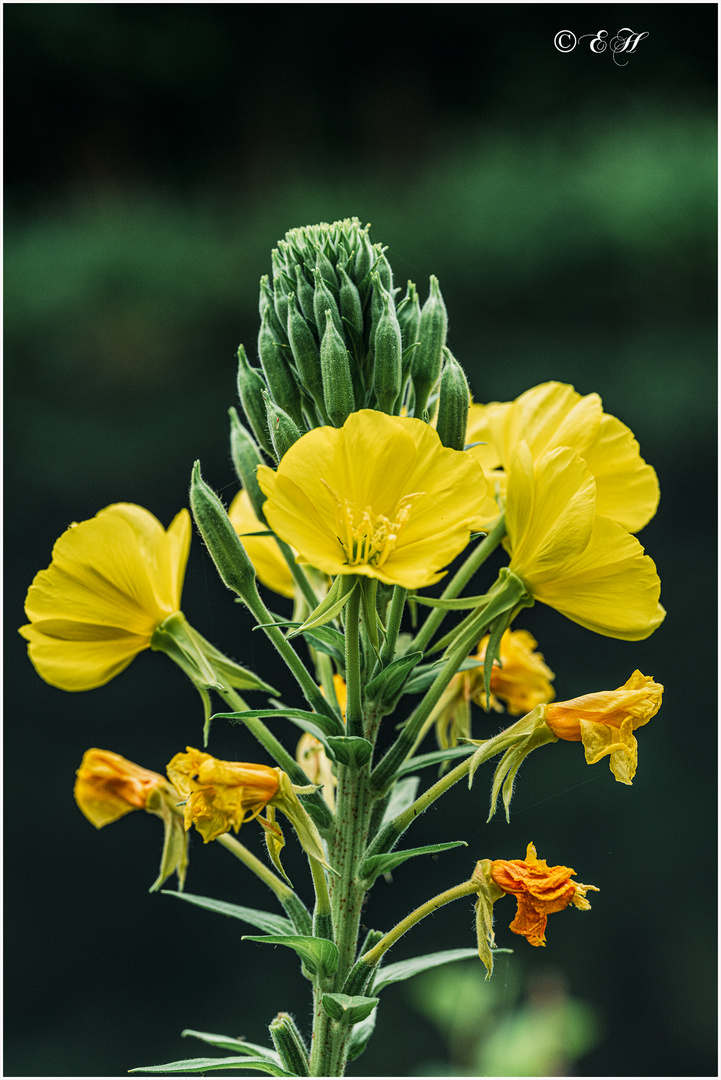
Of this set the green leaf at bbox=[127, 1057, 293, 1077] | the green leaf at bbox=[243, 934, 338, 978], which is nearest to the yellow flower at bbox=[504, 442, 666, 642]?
the green leaf at bbox=[243, 934, 338, 978]

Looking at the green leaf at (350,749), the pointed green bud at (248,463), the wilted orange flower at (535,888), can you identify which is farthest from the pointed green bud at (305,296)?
the wilted orange flower at (535,888)

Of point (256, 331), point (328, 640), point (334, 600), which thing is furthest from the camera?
point (256, 331)

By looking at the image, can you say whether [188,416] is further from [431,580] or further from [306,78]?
[431,580]

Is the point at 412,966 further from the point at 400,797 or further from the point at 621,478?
the point at 621,478

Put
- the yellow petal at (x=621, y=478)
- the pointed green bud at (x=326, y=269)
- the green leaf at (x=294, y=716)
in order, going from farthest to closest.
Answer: the yellow petal at (x=621, y=478) → the pointed green bud at (x=326, y=269) → the green leaf at (x=294, y=716)

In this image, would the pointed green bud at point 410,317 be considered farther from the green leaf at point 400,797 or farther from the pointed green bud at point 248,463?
the green leaf at point 400,797

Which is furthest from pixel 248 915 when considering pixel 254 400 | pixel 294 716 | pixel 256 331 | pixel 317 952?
pixel 256 331
